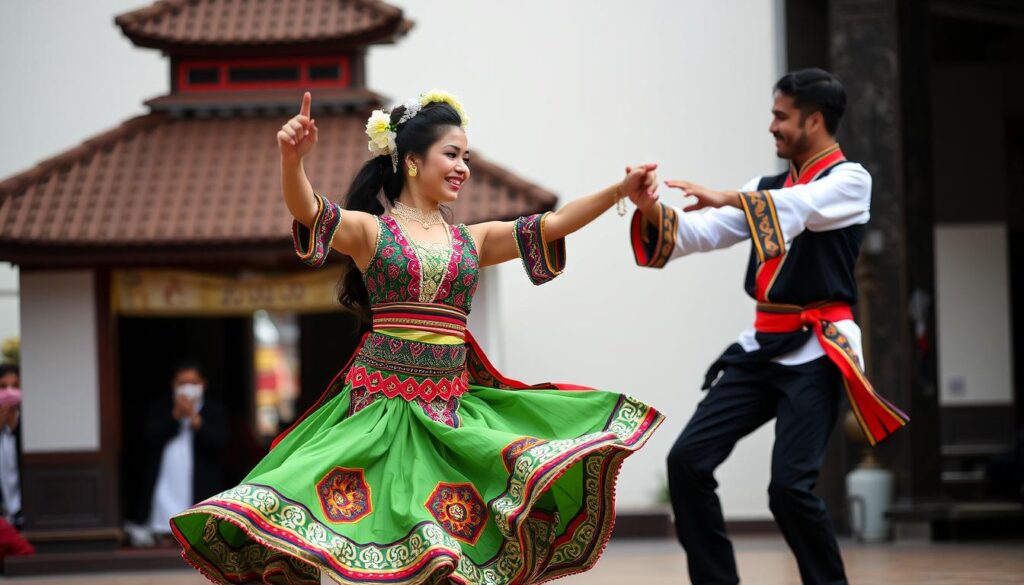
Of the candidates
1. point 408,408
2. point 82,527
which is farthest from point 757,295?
point 82,527

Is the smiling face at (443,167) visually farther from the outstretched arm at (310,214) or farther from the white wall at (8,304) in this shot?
the white wall at (8,304)

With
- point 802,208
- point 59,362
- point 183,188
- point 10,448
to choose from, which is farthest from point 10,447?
point 802,208

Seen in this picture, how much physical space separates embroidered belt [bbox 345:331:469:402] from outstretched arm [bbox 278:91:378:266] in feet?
0.94

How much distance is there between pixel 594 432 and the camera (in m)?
4.78

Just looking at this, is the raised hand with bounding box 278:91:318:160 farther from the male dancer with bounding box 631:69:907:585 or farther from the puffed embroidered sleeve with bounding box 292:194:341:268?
the male dancer with bounding box 631:69:907:585

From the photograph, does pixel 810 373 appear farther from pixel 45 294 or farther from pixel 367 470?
pixel 45 294

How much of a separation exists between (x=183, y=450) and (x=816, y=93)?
20.9 feet

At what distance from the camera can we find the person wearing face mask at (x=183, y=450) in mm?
10367

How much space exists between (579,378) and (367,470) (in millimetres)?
7168

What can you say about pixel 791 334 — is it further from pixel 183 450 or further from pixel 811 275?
pixel 183 450

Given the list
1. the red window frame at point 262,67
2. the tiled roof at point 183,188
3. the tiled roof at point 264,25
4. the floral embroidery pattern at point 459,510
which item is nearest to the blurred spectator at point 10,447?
the tiled roof at point 183,188

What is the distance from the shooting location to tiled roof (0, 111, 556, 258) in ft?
32.4

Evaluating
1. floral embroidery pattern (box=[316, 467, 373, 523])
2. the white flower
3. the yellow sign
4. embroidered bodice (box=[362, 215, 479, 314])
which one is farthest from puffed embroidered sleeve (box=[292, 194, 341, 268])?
the yellow sign

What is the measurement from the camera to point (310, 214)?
474 centimetres
